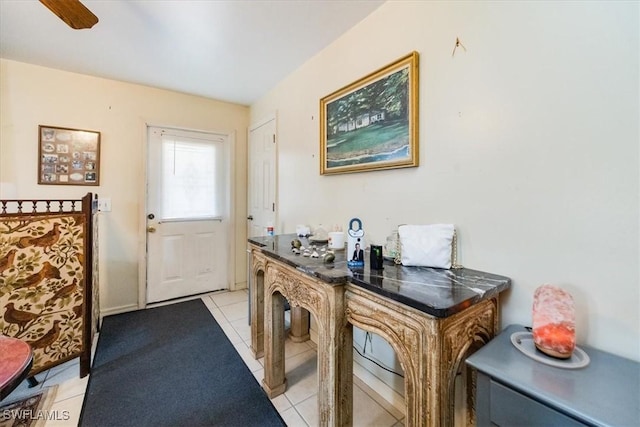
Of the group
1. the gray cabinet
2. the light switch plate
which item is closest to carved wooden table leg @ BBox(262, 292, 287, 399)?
the gray cabinet

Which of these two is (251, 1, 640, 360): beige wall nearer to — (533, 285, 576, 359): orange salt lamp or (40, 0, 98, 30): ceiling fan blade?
(533, 285, 576, 359): orange salt lamp

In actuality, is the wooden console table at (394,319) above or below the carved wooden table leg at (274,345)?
above

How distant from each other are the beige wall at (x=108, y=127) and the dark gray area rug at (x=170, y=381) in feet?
2.26

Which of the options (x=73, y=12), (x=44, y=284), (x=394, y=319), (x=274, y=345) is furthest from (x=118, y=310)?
(x=394, y=319)

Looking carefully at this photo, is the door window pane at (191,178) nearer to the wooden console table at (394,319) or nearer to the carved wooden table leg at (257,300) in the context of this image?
the carved wooden table leg at (257,300)

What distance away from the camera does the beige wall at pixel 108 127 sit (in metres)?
2.32

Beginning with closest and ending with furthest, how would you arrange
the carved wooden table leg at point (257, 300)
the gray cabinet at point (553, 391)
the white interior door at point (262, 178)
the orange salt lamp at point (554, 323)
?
the gray cabinet at point (553, 391) → the orange salt lamp at point (554, 323) → the carved wooden table leg at point (257, 300) → the white interior door at point (262, 178)

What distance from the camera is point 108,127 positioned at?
268 centimetres

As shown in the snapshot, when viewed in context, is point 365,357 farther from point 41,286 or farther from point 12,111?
point 12,111

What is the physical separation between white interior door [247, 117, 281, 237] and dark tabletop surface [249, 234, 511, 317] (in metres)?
1.56

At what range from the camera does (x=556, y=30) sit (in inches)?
38.8

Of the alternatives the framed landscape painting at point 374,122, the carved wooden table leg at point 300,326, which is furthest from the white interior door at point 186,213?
the framed landscape painting at point 374,122

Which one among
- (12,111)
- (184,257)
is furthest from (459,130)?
(12,111)

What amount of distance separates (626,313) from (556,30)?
1.02 m
